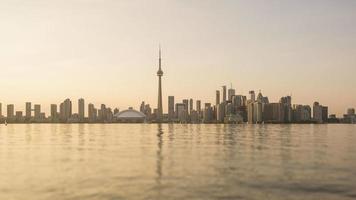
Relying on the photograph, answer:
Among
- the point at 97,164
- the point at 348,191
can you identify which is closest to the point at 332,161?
the point at 348,191

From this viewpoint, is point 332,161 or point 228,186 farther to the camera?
point 332,161

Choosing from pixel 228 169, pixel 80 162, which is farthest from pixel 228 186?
pixel 80 162

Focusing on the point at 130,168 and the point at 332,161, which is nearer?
the point at 130,168

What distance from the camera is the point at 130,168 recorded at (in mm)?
52562

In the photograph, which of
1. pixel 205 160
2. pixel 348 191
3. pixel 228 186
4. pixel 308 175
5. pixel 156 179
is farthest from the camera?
pixel 205 160

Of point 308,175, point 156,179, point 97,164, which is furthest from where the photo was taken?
point 97,164

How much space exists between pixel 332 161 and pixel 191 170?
74.8 feet

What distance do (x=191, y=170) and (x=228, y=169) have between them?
4.64m

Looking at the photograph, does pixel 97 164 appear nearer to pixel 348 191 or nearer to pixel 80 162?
pixel 80 162

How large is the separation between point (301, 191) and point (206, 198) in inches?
338

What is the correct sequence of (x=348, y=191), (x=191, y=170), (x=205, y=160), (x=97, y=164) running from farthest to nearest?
1. (x=205, y=160)
2. (x=97, y=164)
3. (x=191, y=170)
4. (x=348, y=191)

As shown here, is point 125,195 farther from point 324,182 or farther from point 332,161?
point 332,161

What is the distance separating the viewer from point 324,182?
4078 centimetres

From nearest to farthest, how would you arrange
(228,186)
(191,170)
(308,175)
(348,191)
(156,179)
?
(348,191) → (228,186) → (156,179) → (308,175) → (191,170)
